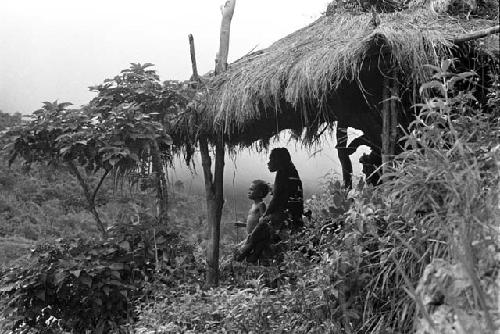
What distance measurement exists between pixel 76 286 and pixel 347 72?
2.76m

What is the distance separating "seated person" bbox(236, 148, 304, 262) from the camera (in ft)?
23.7

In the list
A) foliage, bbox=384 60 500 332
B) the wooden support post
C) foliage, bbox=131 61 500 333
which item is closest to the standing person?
the wooden support post

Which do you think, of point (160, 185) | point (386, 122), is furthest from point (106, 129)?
point (386, 122)

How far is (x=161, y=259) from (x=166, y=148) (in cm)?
170

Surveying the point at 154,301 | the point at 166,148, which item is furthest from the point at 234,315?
the point at 166,148

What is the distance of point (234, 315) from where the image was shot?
4.40m

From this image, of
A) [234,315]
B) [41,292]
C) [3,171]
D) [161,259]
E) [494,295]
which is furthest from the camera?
[3,171]

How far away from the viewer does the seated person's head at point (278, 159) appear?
732 cm

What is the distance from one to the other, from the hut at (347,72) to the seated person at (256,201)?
74cm

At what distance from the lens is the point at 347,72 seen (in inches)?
204

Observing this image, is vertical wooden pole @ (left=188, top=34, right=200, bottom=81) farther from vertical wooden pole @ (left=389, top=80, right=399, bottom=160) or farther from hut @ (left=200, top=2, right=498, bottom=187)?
vertical wooden pole @ (left=389, top=80, right=399, bottom=160)

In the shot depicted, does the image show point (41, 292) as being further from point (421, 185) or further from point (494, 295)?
point (494, 295)

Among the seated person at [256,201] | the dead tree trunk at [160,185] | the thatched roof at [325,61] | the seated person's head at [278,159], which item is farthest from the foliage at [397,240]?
the seated person at [256,201]

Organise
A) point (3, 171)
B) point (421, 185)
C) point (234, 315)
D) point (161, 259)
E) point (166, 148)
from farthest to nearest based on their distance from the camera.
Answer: point (3, 171) < point (166, 148) < point (161, 259) < point (234, 315) < point (421, 185)
